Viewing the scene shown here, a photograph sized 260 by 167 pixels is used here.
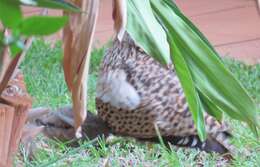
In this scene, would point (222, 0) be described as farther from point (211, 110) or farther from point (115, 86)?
point (211, 110)

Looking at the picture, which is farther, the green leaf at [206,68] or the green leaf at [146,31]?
the green leaf at [206,68]

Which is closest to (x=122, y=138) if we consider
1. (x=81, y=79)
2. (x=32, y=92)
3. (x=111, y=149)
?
(x=111, y=149)

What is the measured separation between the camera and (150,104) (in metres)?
1.55

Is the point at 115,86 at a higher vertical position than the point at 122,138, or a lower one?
higher

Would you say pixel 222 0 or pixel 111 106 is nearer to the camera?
pixel 111 106

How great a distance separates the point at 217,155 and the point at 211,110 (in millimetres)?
534

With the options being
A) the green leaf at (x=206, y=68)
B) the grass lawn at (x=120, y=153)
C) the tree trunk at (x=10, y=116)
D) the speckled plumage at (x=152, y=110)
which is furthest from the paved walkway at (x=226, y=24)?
the tree trunk at (x=10, y=116)

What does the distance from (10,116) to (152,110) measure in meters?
0.77

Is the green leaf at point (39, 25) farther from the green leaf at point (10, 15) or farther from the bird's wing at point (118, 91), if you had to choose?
the bird's wing at point (118, 91)

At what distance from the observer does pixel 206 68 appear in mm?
907

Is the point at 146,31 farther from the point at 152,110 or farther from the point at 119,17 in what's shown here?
the point at 152,110

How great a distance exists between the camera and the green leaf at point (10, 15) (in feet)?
0.65

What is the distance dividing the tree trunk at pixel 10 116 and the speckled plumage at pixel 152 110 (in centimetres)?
64

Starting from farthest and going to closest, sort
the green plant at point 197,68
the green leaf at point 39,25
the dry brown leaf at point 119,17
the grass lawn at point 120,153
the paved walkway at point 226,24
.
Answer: the paved walkway at point 226,24
the grass lawn at point 120,153
the green plant at point 197,68
the dry brown leaf at point 119,17
the green leaf at point 39,25
